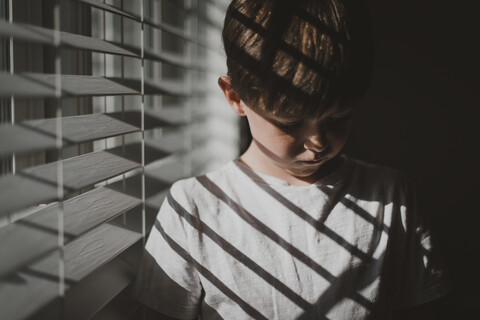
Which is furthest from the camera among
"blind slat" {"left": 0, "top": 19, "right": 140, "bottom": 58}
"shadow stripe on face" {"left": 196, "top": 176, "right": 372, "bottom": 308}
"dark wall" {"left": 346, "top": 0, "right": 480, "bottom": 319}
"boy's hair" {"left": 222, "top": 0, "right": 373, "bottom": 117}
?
"dark wall" {"left": 346, "top": 0, "right": 480, "bottom": 319}

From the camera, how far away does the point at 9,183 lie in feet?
1.78

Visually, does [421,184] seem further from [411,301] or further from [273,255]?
[273,255]

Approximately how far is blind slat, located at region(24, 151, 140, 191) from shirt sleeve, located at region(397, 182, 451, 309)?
1.99ft

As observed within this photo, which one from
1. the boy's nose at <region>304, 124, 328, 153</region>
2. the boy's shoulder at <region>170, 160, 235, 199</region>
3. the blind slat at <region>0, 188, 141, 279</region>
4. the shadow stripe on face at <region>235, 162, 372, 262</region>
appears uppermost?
the boy's nose at <region>304, 124, 328, 153</region>

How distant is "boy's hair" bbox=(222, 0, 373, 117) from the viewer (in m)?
0.80

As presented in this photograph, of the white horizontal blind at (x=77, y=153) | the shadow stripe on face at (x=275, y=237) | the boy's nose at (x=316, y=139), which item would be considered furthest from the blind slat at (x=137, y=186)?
the boy's nose at (x=316, y=139)

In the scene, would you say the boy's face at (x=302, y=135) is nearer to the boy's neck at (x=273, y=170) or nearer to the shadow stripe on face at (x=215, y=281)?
the boy's neck at (x=273, y=170)

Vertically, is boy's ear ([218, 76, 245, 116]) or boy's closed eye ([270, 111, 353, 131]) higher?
boy's ear ([218, 76, 245, 116])

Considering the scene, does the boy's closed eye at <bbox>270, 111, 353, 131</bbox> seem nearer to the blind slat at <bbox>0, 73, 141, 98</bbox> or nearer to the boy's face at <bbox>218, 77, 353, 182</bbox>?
the boy's face at <bbox>218, 77, 353, 182</bbox>

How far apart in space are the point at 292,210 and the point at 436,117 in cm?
88

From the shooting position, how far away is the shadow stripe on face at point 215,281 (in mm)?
897

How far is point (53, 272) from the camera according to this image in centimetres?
64

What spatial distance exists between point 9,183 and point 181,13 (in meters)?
0.80

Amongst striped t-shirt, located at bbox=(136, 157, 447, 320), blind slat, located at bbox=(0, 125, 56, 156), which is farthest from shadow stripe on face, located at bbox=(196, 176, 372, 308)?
blind slat, located at bbox=(0, 125, 56, 156)
